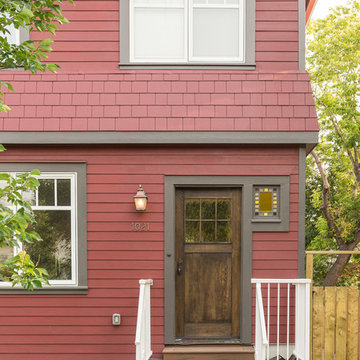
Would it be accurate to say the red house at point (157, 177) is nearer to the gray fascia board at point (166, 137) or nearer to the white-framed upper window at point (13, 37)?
the gray fascia board at point (166, 137)

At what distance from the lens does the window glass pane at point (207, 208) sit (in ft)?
15.6

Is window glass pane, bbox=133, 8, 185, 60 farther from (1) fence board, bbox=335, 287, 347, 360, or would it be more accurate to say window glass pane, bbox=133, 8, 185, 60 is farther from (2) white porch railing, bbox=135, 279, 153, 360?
(1) fence board, bbox=335, 287, 347, 360

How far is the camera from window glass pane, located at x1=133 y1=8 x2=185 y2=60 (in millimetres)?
4789

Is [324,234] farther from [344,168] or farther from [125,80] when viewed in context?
[125,80]

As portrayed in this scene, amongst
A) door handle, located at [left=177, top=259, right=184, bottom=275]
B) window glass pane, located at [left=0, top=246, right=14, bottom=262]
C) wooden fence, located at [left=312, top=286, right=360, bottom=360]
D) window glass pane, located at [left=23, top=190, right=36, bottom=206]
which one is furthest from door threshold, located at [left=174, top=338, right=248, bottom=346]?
window glass pane, located at [left=23, top=190, right=36, bottom=206]

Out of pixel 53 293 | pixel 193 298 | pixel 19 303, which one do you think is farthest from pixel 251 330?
pixel 19 303

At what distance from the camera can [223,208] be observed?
15.5ft

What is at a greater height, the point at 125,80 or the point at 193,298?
the point at 125,80

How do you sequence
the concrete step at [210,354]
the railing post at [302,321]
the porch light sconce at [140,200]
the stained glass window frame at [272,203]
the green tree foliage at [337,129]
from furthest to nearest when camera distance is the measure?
the green tree foliage at [337,129]
the stained glass window frame at [272,203]
the porch light sconce at [140,200]
the concrete step at [210,354]
the railing post at [302,321]

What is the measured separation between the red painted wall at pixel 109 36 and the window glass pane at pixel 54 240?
1782 mm

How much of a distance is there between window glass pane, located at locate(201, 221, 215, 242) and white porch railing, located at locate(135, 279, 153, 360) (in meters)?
0.83

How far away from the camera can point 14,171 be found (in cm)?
465

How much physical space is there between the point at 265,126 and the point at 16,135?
9.61 ft

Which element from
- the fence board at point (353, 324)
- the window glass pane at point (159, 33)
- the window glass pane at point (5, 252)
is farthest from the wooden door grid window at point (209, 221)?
the window glass pane at point (5, 252)
